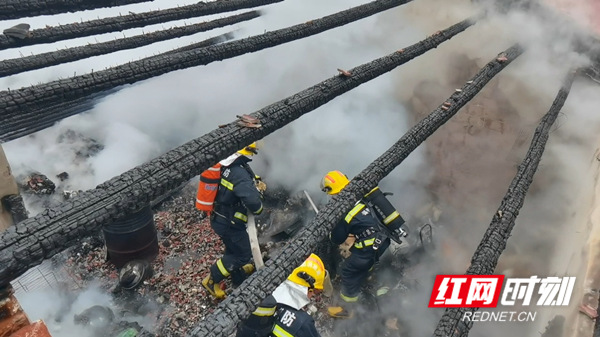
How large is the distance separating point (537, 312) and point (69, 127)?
799 cm

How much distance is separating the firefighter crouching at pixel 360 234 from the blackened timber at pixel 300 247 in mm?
1570

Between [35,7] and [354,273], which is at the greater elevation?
[354,273]

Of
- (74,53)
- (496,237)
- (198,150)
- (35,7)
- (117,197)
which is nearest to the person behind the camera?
(117,197)

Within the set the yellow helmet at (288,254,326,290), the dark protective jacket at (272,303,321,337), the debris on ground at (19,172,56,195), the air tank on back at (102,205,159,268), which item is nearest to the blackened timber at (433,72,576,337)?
the dark protective jacket at (272,303,321,337)

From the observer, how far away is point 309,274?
3.85m

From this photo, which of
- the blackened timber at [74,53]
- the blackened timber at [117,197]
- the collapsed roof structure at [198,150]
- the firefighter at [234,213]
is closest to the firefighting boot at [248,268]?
the firefighter at [234,213]

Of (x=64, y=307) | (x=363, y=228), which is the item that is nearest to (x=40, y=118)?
(x=64, y=307)

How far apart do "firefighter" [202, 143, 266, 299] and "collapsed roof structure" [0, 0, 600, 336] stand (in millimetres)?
1414

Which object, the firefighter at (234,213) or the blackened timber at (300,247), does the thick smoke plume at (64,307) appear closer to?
the firefighter at (234,213)

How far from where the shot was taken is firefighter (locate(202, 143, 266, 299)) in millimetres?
4719

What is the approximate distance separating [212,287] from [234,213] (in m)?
1.04

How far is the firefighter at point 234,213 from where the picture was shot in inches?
186

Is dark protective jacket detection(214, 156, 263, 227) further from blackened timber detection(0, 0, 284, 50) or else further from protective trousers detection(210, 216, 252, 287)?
blackened timber detection(0, 0, 284, 50)

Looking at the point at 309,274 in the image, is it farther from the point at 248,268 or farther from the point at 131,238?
the point at 131,238
